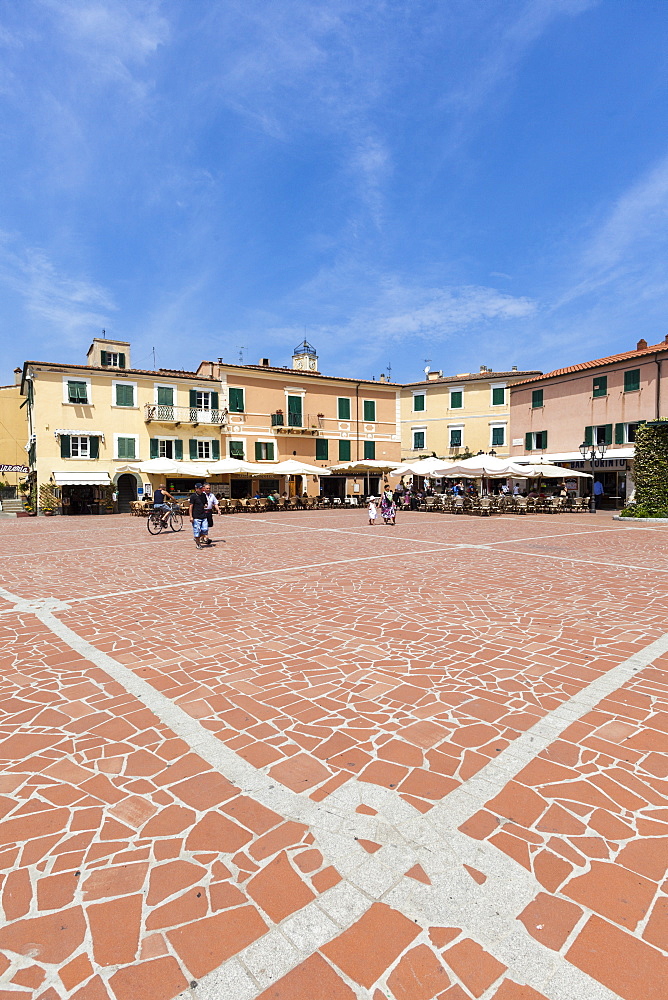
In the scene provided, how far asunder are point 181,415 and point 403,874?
29.4m

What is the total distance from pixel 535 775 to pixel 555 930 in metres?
0.90

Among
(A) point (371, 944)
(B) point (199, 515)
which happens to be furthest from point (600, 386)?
(A) point (371, 944)

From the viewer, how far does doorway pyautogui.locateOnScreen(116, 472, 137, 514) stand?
27719 millimetres

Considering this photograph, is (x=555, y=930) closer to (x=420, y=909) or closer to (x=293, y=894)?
(x=420, y=909)

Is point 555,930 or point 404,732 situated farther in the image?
point 404,732

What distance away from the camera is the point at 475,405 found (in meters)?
35.4

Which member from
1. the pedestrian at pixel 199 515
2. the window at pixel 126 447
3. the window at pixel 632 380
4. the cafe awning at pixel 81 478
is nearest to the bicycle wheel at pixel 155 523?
the pedestrian at pixel 199 515

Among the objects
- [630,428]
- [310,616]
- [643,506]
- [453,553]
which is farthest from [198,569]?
[630,428]

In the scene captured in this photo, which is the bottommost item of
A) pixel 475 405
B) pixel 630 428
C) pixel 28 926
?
pixel 28 926

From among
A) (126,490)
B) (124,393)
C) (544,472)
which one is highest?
(124,393)

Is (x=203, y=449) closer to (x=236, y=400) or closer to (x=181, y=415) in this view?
(x=181, y=415)

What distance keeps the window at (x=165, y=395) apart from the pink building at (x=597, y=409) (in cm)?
2085

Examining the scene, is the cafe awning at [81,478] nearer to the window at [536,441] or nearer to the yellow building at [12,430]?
the yellow building at [12,430]

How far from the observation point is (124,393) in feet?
90.9
